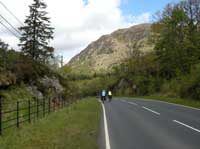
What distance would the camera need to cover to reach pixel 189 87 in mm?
40750

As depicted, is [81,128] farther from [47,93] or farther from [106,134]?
[47,93]

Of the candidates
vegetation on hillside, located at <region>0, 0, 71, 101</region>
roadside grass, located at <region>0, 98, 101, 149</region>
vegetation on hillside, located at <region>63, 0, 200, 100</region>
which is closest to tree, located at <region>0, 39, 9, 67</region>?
vegetation on hillside, located at <region>0, 0, 71, 101</region>

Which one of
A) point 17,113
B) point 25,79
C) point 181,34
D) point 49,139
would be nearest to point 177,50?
point 181,34

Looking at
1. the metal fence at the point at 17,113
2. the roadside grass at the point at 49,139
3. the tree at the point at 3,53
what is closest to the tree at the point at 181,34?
the metal fence at the point at 17,113

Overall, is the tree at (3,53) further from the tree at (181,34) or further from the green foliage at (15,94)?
the tree at (181,34)

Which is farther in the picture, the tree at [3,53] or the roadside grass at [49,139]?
the tree at [3,53]

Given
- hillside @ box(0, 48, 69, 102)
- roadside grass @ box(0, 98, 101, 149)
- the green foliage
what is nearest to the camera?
roadside grass @ box(0, 98, 101, 149)

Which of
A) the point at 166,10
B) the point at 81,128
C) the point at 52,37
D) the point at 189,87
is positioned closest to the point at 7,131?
the point at 81,128

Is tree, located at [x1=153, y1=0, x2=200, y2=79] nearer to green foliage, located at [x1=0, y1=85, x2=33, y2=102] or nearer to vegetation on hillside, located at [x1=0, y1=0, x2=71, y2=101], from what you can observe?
vegetation on hillside, located at [x1=0, y1=0, x2=71, y2=101]

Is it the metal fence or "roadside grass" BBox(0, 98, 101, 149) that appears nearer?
"roadside grass" BBox(0, 98, 101, 149)

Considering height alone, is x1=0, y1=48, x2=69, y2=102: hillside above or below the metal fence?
above

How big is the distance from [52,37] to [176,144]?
49.4 m

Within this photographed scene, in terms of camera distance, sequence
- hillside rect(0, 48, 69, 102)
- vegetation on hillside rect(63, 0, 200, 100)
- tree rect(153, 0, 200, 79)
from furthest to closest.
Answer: tree rect(153, 0, 200, 79) → vegetation on hillside rect(63, 0, 200, 100) → hillside rect(0, 48, 69, 102)

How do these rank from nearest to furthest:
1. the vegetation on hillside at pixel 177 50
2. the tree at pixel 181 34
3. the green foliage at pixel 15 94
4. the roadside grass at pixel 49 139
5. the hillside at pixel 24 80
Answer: the roadside grass at pixel 49 139 < the green foliage at pixel 15 94 < the hillside at pixel 24 80 < the vegetation on hillside at pixel 177 50 < the tree at pixel 181 34
